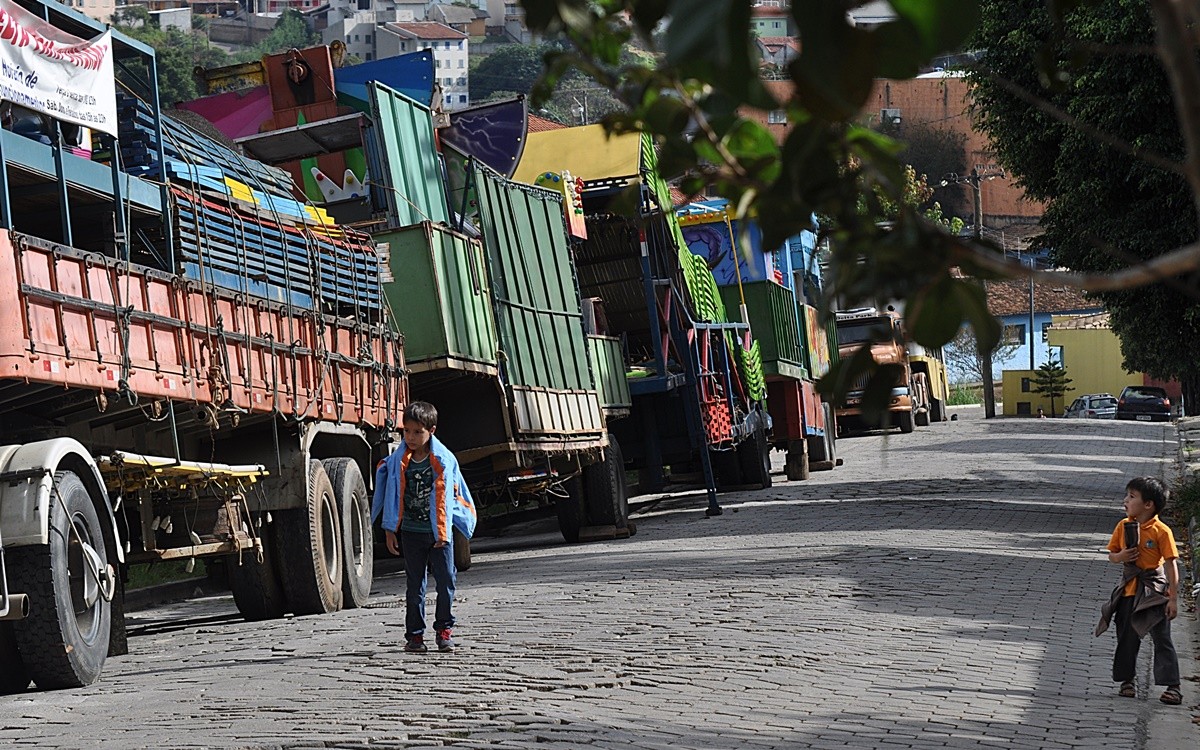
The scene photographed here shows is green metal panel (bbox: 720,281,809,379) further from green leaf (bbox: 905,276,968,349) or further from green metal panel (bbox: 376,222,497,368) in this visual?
green leaf (bbox: 905,276,968,349)

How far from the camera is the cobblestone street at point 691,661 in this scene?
6859mm

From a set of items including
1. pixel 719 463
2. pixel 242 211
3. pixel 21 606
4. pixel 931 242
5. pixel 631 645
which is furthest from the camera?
pixel 719 463

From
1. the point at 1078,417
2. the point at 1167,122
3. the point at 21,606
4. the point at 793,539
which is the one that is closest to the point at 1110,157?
the point at 1167,122

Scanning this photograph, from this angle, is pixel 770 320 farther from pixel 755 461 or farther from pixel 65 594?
pixel 65 594

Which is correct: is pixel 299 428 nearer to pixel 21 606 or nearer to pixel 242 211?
pixel 242 211

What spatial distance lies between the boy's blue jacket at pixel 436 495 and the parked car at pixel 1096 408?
182 feet

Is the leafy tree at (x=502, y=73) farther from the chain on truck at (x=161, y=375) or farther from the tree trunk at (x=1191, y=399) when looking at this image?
the chain on truck at (x=161, y=375)

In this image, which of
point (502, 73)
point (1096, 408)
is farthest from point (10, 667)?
point (502, 73)

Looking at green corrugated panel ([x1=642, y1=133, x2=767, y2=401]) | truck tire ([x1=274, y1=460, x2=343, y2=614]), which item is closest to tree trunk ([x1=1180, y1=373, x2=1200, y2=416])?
green corrugated panel ([x1=642, y1=133, x2=767, y2=401])

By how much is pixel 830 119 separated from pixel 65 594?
733 cm

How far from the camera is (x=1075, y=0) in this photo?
2.30m

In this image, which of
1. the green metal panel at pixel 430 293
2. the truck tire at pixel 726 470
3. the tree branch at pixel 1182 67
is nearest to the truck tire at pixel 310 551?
the green metal panel at pixel 430 293

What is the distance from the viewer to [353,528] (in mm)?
13086

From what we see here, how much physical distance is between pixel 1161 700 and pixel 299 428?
6.61 meters
